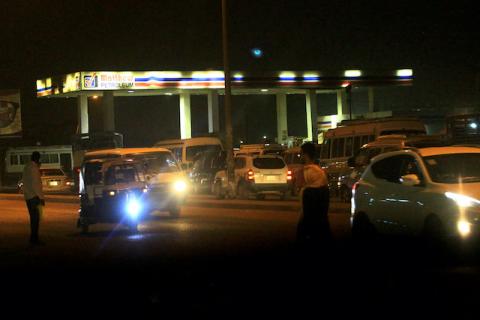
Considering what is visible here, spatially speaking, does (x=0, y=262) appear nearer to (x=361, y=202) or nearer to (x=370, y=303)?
(x=361, y=202)

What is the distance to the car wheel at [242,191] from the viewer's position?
31.6 meters

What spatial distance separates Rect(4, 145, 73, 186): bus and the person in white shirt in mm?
61880

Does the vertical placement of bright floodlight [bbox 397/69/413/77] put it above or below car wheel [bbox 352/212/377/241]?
above

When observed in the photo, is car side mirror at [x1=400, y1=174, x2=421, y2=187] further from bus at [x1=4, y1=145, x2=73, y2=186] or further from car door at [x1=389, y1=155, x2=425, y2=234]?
bus at [x1=4, y1=145, x2=73, y2=186]

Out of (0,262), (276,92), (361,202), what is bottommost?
(0,262)

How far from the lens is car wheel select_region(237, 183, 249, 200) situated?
1244 inches

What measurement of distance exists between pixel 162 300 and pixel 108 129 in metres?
44.8

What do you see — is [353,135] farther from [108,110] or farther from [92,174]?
Answer: [108,110]

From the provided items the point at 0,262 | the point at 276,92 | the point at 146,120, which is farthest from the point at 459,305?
the point at 146,120

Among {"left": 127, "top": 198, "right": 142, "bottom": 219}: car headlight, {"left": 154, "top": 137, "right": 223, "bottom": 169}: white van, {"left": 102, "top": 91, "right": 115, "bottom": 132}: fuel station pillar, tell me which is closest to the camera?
{"left": 127, "top": 198, "right": 142, "bottom": 219}: car headlight

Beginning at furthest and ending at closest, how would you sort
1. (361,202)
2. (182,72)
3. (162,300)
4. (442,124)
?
(182,72) → (442,124) → (361,202) → (162,300)

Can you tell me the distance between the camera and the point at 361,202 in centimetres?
A: 1443

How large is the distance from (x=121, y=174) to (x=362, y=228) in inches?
309

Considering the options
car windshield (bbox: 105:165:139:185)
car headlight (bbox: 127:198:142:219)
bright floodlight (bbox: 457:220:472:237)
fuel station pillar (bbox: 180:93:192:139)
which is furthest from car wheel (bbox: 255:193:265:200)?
fuel station pillar (bbox: 180:93:192:139)
